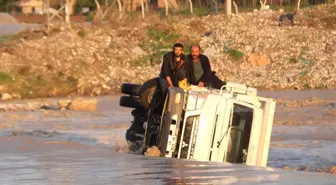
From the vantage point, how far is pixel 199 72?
14.5 metres

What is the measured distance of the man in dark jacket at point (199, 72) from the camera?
14289 mm

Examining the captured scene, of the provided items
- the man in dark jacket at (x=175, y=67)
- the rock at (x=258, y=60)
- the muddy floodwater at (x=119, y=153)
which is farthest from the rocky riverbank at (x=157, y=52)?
the man in dark jacket at (x=175, y=67)

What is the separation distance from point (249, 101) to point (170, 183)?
2.19 meters

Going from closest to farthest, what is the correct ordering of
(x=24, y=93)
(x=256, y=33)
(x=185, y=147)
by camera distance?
1. (x=185, y=147)
2. (x=24, y=93)
3. (x=256, y=33)

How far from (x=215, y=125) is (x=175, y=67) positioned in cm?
167

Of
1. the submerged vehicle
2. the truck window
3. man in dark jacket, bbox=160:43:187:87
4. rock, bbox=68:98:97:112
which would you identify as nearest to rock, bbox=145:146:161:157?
the submerged vehicle

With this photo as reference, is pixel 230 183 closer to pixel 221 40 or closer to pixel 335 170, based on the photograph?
pixel 335 170

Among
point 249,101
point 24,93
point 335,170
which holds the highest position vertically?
point 249,101

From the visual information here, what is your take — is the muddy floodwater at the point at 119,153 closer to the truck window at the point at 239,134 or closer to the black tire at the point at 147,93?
the truck window at the point at 239,134

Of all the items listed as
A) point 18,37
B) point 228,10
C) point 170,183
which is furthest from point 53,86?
point 170,183

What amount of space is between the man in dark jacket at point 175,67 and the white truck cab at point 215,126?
0.90 meters

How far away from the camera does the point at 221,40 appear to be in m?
37.3

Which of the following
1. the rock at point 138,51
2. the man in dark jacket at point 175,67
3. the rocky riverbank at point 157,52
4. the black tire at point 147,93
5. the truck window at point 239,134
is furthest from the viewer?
the rock at point 138,51

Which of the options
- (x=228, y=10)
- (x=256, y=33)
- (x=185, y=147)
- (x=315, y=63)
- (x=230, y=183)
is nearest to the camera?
(x=230, y=183)
